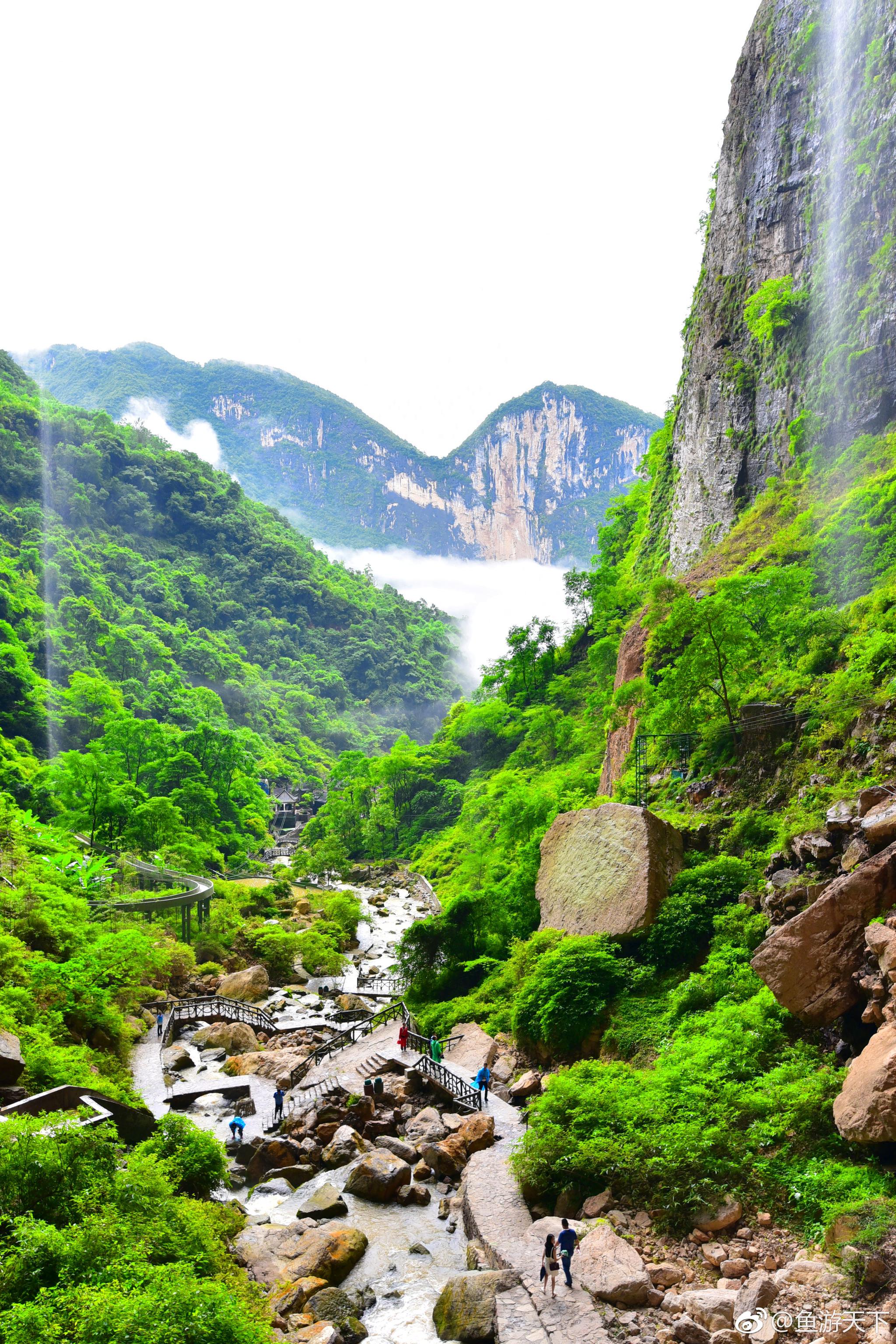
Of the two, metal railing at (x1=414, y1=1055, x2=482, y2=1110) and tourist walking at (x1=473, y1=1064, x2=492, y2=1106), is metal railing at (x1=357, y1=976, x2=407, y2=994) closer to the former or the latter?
metal railing at (x1=414, y1=1055, x2=482, y2=1110)

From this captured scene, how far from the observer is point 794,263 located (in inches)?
1523

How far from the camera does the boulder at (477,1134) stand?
18.2m

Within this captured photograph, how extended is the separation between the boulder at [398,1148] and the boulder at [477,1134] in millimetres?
1324

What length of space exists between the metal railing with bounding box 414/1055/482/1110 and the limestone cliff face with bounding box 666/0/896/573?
28862 mm

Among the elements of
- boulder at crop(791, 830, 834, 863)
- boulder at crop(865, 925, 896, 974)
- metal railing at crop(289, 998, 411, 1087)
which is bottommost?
metal railing at crop(289, 998, 411, 1087)

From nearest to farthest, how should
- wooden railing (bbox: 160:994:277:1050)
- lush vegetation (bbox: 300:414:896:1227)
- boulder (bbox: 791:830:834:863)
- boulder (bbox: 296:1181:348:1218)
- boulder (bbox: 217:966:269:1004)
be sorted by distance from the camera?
1. lush vegetation (bbox: 300:414:896:1227)
2. boulder (bbox: 791:830:834:863)
3. boulder (bbox: 296:1181:348:1218)
4. wooden railing (bbox: 160:994:277:1050)
5. boulder (bbox: 217:966:269:1004)

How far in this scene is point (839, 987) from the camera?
13.4m

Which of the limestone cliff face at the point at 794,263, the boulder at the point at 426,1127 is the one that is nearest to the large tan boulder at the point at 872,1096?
the boulder at the point at 426,1127

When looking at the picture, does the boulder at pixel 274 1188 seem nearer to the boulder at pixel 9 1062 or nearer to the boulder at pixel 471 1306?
the boulder at pixel 471 1306

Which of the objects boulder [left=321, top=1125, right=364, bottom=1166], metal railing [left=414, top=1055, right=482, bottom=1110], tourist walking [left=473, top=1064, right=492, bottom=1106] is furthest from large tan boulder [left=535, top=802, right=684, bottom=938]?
boulder [left=321, top=1125, right=364, bottom=1166]

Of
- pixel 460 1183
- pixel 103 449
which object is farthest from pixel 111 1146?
pixel 103 449

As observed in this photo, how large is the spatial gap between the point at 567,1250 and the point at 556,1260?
0.30 meters

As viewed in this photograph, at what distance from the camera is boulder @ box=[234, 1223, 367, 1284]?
46.4 ft

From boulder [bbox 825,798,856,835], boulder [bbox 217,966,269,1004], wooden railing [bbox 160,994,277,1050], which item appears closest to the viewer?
boulder [bbox 825,798,856,835]
